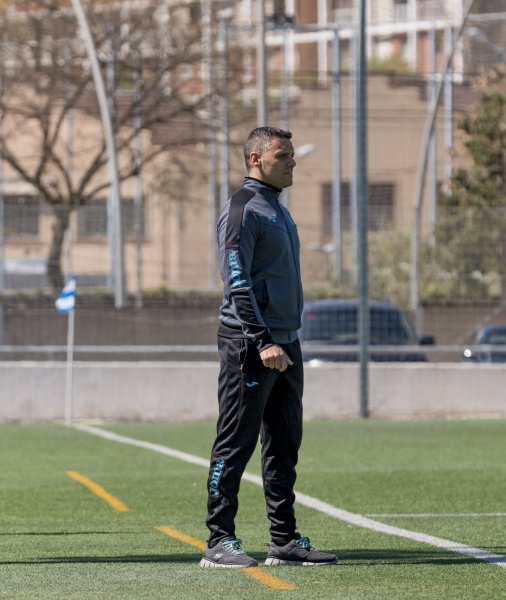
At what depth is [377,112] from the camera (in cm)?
5384

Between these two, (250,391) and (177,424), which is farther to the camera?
(177,424)

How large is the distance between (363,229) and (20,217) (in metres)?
4.75

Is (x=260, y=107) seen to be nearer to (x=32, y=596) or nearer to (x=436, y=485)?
(x=436, y=485)

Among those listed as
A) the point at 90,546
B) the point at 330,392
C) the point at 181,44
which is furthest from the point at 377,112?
the point at 90,546

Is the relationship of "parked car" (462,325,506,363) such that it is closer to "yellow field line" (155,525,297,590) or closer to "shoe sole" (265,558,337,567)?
"yellow field line" (155,525,297,590)

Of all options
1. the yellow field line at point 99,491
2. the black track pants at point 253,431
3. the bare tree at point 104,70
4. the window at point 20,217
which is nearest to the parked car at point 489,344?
the window at point 20,217

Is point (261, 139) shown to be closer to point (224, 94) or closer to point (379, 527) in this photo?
point (379, 527)

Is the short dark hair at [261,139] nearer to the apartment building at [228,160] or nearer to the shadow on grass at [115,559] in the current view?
the shadow on grass at [115,559]

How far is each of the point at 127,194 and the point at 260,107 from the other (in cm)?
2092

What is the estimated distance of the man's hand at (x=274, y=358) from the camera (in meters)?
6.71

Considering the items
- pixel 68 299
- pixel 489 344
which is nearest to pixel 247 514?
pixel 68 299

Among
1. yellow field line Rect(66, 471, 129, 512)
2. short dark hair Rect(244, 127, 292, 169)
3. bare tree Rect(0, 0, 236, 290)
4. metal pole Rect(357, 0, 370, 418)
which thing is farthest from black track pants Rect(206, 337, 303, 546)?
bare tree Rect(0, 0, 236, 290)

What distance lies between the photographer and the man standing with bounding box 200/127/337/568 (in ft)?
22.3

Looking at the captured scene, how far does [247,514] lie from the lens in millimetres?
9789
